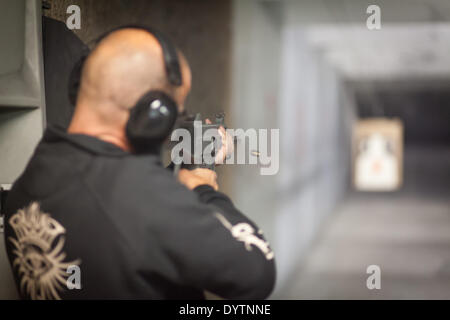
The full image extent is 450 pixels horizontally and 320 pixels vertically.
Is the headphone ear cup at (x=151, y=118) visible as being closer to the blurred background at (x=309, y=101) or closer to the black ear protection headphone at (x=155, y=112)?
the black ear protection headphone at (x=155, y=112)

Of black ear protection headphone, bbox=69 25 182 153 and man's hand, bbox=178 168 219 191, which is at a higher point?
black ear protection headphone, bbox=69 25 182 153

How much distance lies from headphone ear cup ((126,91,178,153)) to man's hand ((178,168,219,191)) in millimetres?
91

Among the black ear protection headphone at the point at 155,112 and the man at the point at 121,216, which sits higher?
the black ear protection headphone at the point at 155,112

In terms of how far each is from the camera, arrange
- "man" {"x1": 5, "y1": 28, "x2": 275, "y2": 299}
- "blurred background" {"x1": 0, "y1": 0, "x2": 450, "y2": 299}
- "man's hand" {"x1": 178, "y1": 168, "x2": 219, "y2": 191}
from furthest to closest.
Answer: "blurred background" {"x1": 0, "y1": 0, "x2": 450, "y2": 299} → "man's hand" {"x1": 178, "y1": 168, "x2": 219, "y2": 191} → "man" {"x1": 5, "y1": 28, "x2": 275, "y2": 299}

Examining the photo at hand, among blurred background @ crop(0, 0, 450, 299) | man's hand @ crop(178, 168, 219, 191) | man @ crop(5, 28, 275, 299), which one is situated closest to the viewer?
man @ crop(5, 28, 275, 299)

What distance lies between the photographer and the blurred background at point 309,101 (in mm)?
1074

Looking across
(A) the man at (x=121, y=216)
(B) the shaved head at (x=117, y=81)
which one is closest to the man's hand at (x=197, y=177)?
(A) the man at (x=121, y=216)

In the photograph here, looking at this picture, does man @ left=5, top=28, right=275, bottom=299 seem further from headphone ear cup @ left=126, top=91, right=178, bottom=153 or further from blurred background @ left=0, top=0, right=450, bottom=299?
blurred background @ left=0, top=0, right=450, bottom=299

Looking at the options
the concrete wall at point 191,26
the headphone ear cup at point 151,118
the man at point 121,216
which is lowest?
the man at point 121,216

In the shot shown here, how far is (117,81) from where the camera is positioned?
0.79 m

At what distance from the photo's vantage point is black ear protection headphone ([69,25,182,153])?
2.62 feet

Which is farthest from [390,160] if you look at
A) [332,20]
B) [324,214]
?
[332,20]

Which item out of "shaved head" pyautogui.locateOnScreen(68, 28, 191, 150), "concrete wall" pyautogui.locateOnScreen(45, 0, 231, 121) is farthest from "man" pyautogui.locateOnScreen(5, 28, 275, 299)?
"concrete wall" pyautogui.locateOnScreen(45, 0, 231, 121)
